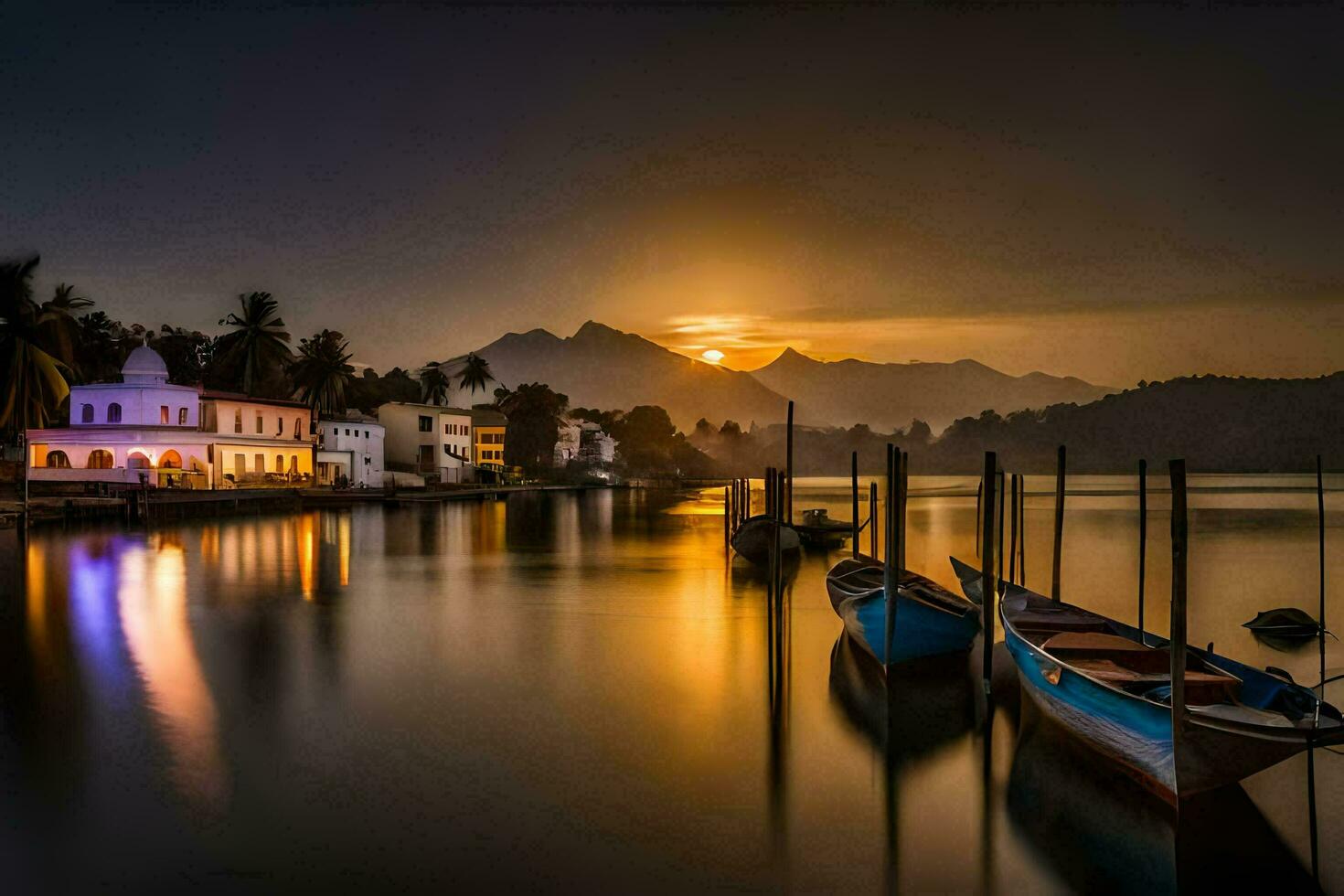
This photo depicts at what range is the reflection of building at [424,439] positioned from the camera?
73312 millimetres

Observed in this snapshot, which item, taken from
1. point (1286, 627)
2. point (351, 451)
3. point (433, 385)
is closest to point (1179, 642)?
point (1286, 627)

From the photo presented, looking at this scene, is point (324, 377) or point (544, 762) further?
point (324, 377)

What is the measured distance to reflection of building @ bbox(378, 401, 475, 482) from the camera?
73.3 metres

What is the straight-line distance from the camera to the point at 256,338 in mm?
68375

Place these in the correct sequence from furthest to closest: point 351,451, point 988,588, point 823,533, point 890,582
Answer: point 351,451, point 823,533, point 988,588, point 890,582

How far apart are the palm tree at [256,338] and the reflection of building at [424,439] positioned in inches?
326

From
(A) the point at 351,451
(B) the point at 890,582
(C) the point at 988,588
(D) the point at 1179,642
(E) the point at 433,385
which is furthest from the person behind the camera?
(E) the point at 433,385

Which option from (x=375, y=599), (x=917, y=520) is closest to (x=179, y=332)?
(x=917, y=520)

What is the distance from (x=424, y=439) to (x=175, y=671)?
2321 inches

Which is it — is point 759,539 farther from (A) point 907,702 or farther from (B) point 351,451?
(B) point 351,451

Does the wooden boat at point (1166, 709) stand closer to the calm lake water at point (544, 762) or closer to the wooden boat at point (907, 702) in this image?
the calm lake water at point (544, 762)

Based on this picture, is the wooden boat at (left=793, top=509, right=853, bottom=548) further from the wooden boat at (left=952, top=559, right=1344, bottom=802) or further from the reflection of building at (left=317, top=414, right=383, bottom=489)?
the reflection of building at (left=317, top=414, right=383, bottom=489)

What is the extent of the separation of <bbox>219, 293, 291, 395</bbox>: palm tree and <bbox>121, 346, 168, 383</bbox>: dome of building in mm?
13000

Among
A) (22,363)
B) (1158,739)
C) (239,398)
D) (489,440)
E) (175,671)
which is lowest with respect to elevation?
(175,671)
